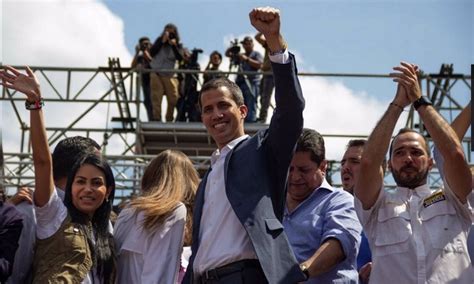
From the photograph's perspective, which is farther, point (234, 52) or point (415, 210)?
point (234, 52)

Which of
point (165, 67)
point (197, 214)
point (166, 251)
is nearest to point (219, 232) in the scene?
point (197, 214)

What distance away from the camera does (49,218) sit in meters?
4.97

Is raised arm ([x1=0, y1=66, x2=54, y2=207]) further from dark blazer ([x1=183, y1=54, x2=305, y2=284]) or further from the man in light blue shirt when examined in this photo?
the man in light blue shirt

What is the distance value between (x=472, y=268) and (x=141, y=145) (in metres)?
10.4

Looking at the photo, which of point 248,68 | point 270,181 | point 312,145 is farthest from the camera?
point 248,68

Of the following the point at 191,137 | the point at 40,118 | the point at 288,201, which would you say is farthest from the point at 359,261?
→ the point at 191,137

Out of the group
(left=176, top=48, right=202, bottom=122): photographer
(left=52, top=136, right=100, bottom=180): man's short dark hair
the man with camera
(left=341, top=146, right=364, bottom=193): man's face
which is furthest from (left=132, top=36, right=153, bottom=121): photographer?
(left=52, top=136, right=100, bottom=180): man's short dark hair

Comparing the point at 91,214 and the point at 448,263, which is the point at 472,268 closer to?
the point at 448,263

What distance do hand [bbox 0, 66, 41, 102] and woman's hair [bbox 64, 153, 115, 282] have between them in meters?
0.50

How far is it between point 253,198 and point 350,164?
6.30ft

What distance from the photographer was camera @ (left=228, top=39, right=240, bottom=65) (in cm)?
1447

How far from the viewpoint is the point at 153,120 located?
14617 millimetres

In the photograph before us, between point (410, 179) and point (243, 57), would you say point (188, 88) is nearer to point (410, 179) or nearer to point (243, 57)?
point (243, 57)

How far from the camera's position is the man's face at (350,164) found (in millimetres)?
6113
